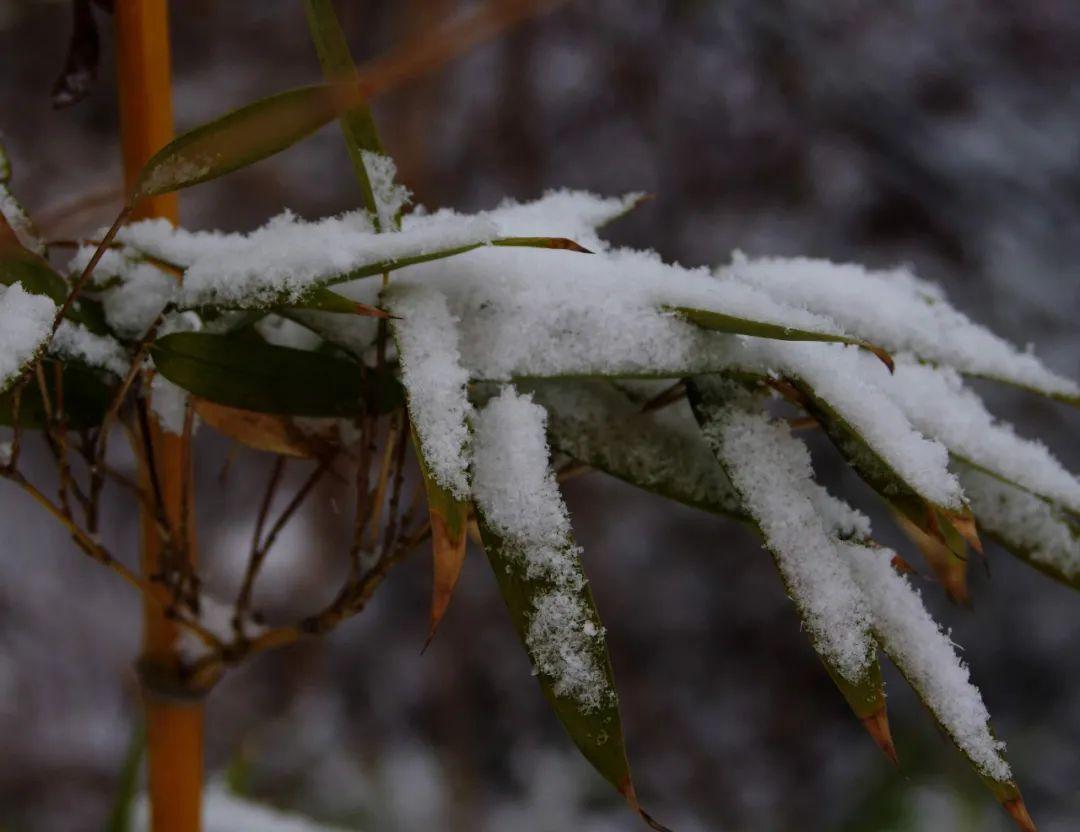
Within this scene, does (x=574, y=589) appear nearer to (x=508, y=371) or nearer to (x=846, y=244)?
(x=508, y=371)

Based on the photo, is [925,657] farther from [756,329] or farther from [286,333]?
[286,333]

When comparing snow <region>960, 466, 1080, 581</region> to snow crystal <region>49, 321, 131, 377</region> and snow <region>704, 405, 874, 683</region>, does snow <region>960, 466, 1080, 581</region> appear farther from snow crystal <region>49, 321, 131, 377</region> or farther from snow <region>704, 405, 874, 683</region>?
snow crystal <region>49, 321, 131, 377</region>

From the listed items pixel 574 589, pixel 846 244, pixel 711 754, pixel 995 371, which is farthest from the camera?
pixel 711 754

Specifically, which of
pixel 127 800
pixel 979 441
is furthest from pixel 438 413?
pixel 127 800

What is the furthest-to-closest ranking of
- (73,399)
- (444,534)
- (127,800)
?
(127,800), (73,399), (444,534)

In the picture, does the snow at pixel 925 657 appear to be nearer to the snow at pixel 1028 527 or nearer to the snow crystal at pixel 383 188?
the snow at pixel 1028 527

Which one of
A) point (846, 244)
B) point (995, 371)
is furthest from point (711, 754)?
point (995, 371)

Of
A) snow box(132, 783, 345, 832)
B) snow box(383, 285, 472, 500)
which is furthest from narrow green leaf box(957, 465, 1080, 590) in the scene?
snow box(132, 783, 345, 832)
